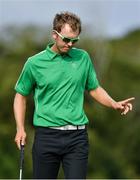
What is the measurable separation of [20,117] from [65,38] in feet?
2.80

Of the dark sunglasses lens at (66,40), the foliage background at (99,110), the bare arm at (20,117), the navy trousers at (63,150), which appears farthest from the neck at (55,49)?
the foliage background at (99,110)

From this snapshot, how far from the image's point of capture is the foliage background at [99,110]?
96.7 ft

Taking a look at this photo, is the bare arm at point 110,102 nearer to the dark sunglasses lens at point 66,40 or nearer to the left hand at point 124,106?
the left hand at point 124,106

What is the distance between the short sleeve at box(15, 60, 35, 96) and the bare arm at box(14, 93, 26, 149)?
71 mm

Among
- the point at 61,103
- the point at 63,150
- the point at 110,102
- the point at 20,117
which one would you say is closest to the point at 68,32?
the point at 61,103

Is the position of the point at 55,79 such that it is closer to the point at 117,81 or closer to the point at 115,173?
the point at 115,173

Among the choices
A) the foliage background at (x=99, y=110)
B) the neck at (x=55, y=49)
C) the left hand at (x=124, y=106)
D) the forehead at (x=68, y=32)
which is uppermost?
the forehead at (x=68, y=32)

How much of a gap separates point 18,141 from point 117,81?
1562 inches

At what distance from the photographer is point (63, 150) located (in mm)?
7551

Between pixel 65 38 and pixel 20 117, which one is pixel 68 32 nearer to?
pixel 65 38

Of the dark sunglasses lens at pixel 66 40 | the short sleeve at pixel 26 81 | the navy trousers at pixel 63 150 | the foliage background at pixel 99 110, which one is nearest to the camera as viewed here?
the dark sunglasses lens at pixel 66 40

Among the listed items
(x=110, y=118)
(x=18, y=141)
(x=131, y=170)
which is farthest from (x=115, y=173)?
(x=18, y=141)

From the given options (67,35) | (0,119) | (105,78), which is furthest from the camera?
(105,78)

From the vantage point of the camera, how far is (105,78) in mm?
46219
